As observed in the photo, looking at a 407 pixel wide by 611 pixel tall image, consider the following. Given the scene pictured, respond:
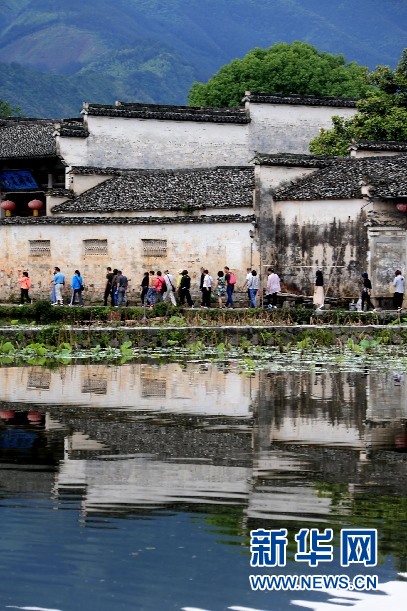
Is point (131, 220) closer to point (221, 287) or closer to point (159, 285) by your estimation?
point (159, 285)

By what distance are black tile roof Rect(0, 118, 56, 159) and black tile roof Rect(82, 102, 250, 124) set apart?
3831 millimetres

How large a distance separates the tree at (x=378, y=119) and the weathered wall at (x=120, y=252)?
10137mm

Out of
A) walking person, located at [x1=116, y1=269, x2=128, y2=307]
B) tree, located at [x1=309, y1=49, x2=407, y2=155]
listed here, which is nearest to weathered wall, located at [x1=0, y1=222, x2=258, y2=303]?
walking person, located at [x1=116, y1=269, x2=128, y2=307]

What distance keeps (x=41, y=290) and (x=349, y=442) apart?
103 feet

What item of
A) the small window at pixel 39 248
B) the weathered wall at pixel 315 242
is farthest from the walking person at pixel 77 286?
the weathered wall at pixel 315 242

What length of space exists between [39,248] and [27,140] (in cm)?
1389

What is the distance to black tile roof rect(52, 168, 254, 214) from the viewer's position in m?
44.6

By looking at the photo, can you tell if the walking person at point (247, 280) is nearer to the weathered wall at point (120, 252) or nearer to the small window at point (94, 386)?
the weathered wall at point (120, 252)

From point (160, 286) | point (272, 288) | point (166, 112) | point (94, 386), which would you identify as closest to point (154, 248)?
point (160, 286)

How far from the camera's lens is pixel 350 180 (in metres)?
41.2

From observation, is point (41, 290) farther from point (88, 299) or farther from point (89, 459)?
point (89, 459)

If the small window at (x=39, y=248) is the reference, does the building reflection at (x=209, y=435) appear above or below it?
below

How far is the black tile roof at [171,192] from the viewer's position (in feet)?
146

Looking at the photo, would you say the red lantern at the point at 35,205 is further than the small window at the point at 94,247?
Yes
